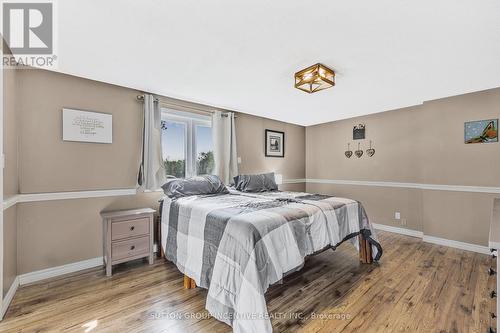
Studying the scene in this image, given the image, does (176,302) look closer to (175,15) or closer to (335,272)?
(335,272)

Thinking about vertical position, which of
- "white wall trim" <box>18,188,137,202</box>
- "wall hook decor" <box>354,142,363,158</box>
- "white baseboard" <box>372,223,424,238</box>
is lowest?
"white baseboard" <box>372,223,424,238</box>

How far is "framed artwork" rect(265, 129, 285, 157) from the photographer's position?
4.87m

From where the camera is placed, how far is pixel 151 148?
3.14m

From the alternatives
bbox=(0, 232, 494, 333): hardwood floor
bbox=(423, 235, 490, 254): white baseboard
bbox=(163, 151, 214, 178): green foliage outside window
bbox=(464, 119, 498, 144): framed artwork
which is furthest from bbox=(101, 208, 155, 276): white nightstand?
bbox=(464, 119, 498, 144): framed artwork

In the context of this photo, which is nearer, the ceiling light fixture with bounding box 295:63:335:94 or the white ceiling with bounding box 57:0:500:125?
the white ceiling with bounding box 57:0:500:125

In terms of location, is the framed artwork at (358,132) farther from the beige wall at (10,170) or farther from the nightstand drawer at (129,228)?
the beige wall at (10,170)

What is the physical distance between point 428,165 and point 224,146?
3384 millimetres

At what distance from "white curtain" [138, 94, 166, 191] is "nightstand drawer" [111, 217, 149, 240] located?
0.55 meters

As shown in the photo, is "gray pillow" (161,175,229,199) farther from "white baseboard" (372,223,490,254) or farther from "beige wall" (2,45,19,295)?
"white baseboard" (372,223,490,254)

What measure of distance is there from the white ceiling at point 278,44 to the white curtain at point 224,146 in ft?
2.67

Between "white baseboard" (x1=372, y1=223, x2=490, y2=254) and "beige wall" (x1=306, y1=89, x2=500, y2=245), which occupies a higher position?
"beige wall" (x1=306, y1=89, x2=500, y2=245)

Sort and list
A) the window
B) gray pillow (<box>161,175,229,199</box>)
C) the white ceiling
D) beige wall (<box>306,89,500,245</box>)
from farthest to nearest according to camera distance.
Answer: the window, beige wall (<box>306,89,500,245</box>), gray pillow (<box>161,175,229,199</box>), the white ceiling

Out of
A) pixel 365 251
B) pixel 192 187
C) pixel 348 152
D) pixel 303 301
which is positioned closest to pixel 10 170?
pixel 192 187

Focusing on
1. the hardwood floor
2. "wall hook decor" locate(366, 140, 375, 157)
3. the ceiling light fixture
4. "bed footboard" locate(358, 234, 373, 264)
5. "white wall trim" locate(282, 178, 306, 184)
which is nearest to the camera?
the hardwood floor
